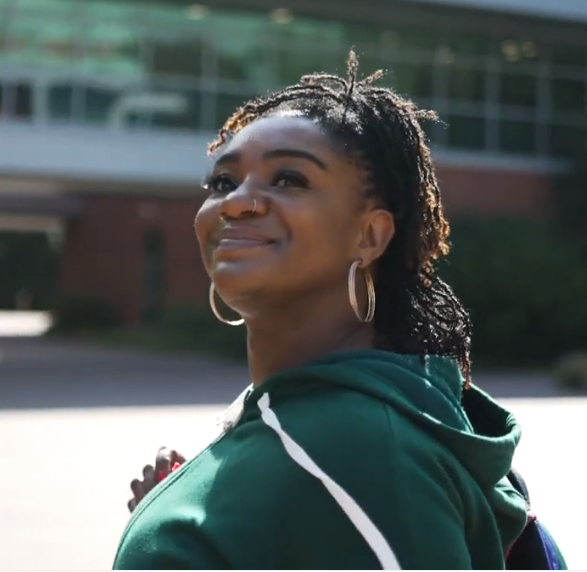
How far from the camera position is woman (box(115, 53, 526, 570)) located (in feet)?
4.07

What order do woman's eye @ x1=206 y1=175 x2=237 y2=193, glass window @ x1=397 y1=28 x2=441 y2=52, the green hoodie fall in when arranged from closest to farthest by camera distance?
the green hoodie → woman's eye @ x1=206 y1=175 x2=237 y2=193 → glass window @ x1=397 y1=28 x2=441 y2=52

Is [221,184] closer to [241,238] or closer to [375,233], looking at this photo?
[241,238]

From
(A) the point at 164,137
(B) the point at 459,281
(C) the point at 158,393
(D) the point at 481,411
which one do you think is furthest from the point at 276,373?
(A) the point at 164,137

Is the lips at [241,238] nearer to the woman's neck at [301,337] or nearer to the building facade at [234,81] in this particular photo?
the woman's neck at [301,337]

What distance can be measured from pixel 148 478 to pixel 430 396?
72cm

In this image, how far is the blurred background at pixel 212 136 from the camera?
55.0ft

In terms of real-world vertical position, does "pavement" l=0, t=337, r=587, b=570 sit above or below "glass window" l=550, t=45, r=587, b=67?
below

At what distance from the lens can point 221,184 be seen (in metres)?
1.63

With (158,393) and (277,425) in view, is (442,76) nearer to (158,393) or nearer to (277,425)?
(158,393)

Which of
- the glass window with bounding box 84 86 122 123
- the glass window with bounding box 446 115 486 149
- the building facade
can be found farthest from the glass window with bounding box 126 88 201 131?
the glass window with bounding box 446 115 486 149

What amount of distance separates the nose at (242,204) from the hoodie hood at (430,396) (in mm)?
259

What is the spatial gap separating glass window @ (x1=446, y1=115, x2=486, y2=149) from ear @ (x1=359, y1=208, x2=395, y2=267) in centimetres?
2016

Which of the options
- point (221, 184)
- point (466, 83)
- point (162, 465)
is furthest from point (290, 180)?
point (466, 83)

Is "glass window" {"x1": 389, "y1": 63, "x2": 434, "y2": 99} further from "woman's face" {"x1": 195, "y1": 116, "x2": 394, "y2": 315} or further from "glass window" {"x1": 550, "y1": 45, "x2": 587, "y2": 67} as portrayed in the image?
"woman's face" {"x1": 195, "y1": 116, "x2": 394, "y2": 315}
